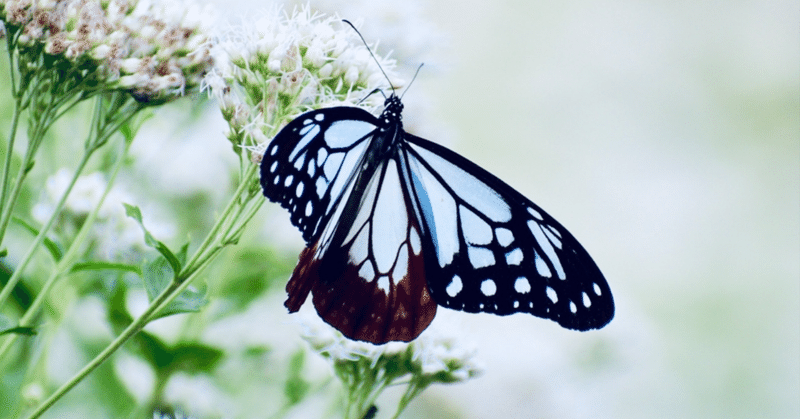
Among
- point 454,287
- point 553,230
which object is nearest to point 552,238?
point 553,230

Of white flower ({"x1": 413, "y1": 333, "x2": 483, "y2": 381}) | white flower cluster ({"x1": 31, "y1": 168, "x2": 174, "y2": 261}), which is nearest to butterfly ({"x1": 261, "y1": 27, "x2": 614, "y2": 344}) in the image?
white flower ({"x1": 413, "y1": 333, "x2": 483, "y2": 381})

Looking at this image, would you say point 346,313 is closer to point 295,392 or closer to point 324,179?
point 324,179

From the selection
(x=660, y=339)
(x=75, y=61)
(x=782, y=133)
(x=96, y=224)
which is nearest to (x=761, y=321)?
(x=660, y=339)

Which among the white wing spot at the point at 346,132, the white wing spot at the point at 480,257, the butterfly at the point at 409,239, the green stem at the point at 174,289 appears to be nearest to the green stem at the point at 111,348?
the green stem at the point at 174,289

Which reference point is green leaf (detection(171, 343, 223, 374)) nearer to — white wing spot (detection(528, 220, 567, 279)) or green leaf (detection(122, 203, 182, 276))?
green leaf (detection(122, 203, 182, 276))

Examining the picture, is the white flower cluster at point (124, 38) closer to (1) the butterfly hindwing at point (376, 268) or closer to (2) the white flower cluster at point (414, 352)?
(1) the butterfly hindwing at point (376, 268)

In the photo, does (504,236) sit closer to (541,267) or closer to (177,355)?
(541,267)
